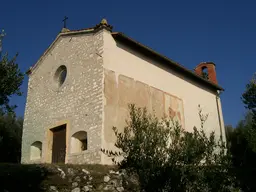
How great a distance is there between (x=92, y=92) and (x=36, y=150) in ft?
15.0

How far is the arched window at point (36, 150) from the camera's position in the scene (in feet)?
43.8

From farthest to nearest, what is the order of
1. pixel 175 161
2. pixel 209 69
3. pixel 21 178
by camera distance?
pixel 209 69 < pixel 175 161 < pixel 21 178

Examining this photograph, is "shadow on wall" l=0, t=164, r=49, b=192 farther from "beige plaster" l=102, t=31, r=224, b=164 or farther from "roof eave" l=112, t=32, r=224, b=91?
"roof eave" l=112, t=32, r=224, b=91

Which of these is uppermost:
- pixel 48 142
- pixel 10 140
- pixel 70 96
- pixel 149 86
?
pixel 149 86

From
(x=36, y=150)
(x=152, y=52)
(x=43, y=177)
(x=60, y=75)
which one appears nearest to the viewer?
(x=43, y=177)

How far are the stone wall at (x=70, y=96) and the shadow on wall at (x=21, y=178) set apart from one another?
387 centimetres

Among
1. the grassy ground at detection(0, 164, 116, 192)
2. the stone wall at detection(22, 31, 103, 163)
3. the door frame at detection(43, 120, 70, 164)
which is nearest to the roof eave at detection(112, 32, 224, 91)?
the stone wall at detection(22, 31, 103, 163)

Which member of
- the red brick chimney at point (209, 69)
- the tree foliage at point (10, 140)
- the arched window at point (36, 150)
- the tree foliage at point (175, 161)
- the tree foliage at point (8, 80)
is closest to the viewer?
the tree foliage at point (175, 161)

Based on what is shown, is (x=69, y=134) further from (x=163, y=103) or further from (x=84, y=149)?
(x=163, y=103)

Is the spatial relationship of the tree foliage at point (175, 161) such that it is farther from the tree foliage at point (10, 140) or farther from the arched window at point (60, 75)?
the tree foliage at point (10, 140)

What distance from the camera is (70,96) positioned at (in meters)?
12.2

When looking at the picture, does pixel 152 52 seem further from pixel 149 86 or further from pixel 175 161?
pixel 175 161

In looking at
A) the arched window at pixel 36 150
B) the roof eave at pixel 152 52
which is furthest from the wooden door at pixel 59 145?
the roof eave at pixel 152 52

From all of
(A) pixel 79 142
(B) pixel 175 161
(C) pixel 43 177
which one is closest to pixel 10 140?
(A) pixel 79 142
